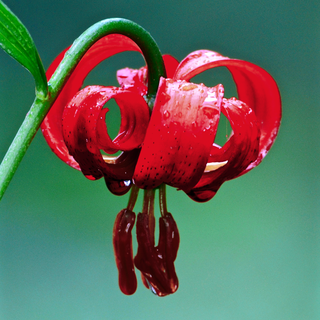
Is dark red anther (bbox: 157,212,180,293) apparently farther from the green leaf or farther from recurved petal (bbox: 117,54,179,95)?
the green leaf

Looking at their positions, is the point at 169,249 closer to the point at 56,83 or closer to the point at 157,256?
the point at 157,256

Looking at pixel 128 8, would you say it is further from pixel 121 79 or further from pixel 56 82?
pixel 56 82

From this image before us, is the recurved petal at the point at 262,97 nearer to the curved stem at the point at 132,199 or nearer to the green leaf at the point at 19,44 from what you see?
the curved stem at the point at 132,199

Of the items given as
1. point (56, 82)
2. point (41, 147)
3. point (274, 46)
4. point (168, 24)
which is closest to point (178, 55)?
point (168, 24)

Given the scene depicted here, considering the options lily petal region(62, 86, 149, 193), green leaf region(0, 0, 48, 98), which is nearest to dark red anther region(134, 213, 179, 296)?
lily petal region(62, 86, 149, 193)

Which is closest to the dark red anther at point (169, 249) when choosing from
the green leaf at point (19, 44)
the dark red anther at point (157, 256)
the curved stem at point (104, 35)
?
the dark red anther at point (157, 256)

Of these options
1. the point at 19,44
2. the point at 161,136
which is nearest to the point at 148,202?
the point at 161,136
